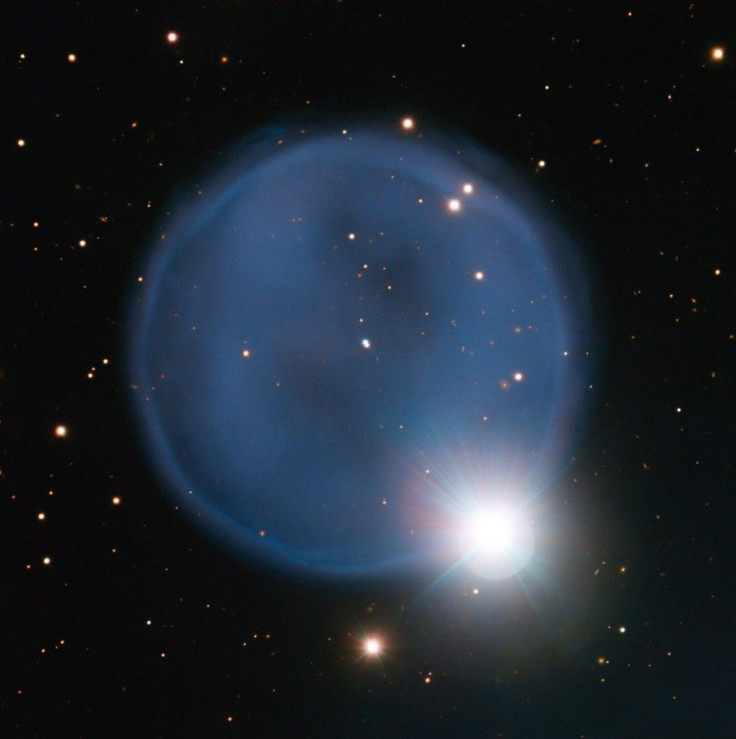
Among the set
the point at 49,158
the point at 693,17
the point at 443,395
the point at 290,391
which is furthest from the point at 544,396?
the point at 49,158

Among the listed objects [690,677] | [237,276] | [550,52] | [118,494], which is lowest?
[690,677]

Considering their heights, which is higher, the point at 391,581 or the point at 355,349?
the point at 355,349

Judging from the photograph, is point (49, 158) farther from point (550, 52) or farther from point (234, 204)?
point (550, 52)

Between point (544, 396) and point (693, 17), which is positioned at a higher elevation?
point (693, 17)
